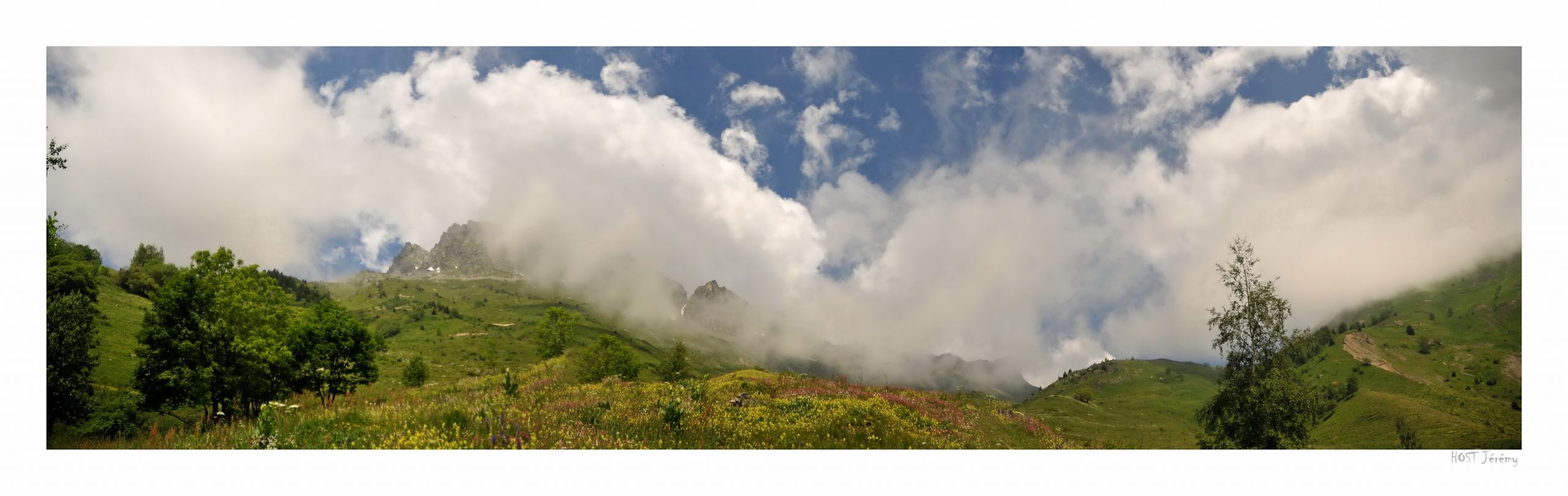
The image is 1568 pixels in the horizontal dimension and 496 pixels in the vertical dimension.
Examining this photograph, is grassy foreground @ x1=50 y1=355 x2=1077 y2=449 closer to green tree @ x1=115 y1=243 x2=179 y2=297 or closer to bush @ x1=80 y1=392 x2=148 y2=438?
bush @ x1=80 y1=392 x2=148 y2=438

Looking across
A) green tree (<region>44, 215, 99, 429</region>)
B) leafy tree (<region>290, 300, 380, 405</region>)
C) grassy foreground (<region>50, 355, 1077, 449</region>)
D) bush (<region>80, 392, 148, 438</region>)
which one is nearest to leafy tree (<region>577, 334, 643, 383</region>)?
grassy foreground (<region>50, 355, 1077, 449</region>)

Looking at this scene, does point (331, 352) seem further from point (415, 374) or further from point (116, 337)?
point (415, 374)

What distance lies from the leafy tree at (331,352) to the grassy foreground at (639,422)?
1504 centimetres

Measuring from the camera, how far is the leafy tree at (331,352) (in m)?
39.6

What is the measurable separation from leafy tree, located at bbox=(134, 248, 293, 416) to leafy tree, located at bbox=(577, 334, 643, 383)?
45.2 ft

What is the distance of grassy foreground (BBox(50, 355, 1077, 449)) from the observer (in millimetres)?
13016

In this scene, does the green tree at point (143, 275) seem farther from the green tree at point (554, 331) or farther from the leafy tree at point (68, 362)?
the leafy tree at point (68, 362)

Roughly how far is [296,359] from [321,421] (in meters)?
33.9

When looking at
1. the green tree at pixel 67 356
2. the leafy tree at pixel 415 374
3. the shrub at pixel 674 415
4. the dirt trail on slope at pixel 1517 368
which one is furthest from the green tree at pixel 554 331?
the dirt trail on slope at pixel 1517 368

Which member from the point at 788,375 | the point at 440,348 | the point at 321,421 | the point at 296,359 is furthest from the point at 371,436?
the point at 440,348

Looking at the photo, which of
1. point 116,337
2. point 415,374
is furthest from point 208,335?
point 415,374

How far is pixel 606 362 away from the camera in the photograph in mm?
62625

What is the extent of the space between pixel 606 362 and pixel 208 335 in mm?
39552

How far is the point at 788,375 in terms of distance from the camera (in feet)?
91.8
